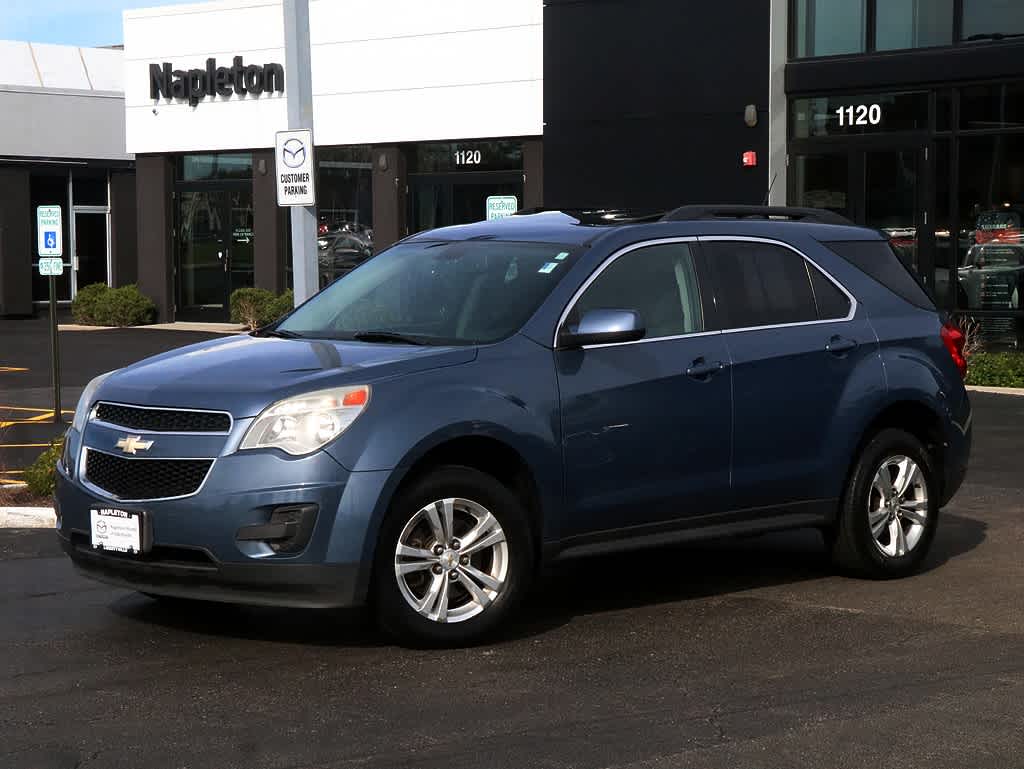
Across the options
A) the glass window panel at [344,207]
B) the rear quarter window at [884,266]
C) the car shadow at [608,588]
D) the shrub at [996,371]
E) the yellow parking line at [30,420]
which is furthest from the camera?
the glass window panel at [344,207]

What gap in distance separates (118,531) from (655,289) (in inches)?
108

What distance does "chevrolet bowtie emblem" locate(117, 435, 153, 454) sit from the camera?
23.5ft

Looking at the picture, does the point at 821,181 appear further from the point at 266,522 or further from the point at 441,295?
the point at 266,522

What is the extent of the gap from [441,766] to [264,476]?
1762mm

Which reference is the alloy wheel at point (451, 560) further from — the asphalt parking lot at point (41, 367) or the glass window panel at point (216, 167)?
the glass window panel at point (216, 167)

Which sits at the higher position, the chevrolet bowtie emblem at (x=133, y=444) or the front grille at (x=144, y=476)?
the chevrolet bowtie emblem at (x=133, y=444)

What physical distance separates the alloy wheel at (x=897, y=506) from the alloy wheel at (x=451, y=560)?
94.7 inches

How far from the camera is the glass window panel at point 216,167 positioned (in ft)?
117

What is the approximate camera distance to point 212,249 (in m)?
36.4

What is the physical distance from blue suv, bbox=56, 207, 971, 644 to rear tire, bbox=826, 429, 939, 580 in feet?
0.05

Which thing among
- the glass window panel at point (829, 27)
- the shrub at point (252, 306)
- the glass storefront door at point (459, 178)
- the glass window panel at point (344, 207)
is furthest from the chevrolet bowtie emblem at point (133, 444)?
the glass window panel at point (344, 207)

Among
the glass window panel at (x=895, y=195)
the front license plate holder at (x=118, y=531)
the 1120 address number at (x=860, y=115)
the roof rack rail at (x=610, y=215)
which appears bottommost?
the front license plate holder at (x=118, y=531)

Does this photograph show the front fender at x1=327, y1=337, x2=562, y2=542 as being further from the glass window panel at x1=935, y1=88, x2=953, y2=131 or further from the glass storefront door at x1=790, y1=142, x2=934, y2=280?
the glass window panel at x1=935, y1=88, x2=953, y2=131

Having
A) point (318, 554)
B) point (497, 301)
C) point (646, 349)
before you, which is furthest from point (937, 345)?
point (318, 554)
